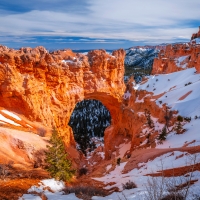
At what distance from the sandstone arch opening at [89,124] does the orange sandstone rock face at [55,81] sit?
33.5 ft

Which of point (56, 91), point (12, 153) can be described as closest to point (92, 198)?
point (12, 153)

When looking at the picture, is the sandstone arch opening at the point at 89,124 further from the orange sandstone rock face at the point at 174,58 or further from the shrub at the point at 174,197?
the shrub at the point at 174,197

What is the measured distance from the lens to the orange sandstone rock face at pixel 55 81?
24938mm

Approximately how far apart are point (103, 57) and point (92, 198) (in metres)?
23.1

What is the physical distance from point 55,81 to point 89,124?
36.0 metres

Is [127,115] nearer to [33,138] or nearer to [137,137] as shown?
[137,137]

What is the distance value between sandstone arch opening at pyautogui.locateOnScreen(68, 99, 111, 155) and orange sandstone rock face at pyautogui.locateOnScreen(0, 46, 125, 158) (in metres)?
10.2

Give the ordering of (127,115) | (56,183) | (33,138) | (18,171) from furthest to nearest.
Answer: (127,115), (33,138), (18,171), (56,183)

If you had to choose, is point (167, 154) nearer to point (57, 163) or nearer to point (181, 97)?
point (57, 163)

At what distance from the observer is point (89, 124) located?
63.0 meters

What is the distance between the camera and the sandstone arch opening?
44031 mm

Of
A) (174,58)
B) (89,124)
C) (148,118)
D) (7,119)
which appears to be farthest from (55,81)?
(174,58)

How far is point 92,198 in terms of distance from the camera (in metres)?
9.31

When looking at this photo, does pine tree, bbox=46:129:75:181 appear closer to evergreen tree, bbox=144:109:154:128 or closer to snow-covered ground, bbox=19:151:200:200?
snow-covered ground, bbox=19:151:200:200
